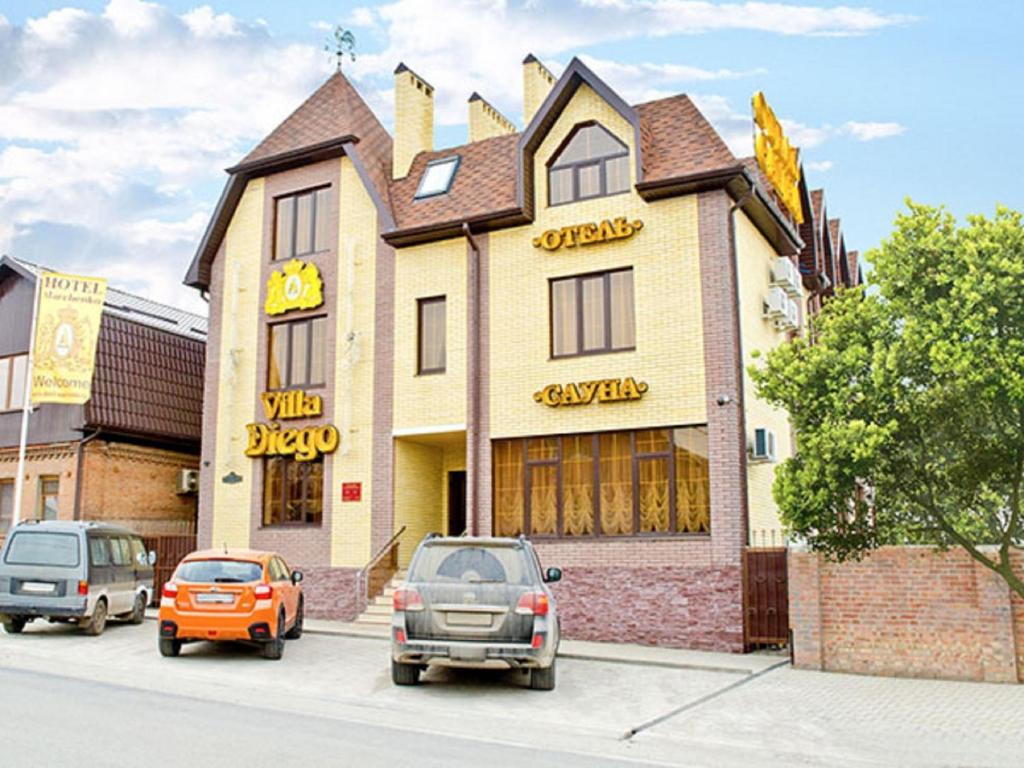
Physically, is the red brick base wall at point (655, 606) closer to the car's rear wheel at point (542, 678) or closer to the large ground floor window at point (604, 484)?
the large ground floor window at point (604, 484)

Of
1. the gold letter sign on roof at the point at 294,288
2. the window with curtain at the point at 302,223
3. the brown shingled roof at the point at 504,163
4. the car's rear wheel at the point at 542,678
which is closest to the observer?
the car's rear wheel at the point at 542,678

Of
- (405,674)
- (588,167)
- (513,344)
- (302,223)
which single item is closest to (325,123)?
(302,223)

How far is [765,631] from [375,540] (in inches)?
307

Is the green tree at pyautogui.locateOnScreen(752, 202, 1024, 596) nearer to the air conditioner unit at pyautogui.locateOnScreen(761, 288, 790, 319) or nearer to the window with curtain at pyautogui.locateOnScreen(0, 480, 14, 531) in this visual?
the air conditioner unit at pyautogui.locateOnScreen(761, 288, 790, 319)

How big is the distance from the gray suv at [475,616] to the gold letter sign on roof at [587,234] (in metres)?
7.90

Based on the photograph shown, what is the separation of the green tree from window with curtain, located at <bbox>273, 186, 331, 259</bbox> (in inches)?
461

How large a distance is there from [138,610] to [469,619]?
31.1 ft

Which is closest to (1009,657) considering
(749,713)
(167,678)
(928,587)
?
(928,587)

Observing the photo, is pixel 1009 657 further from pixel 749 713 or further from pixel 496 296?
pixel 496 296

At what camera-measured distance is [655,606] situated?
15.8 m

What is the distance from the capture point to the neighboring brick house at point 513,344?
16.4m

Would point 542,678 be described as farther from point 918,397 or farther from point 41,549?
point 41,549

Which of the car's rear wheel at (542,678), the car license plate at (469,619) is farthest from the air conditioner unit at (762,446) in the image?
the car license plate at (469,619)

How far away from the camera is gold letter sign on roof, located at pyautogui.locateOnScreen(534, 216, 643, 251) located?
17328 mm
